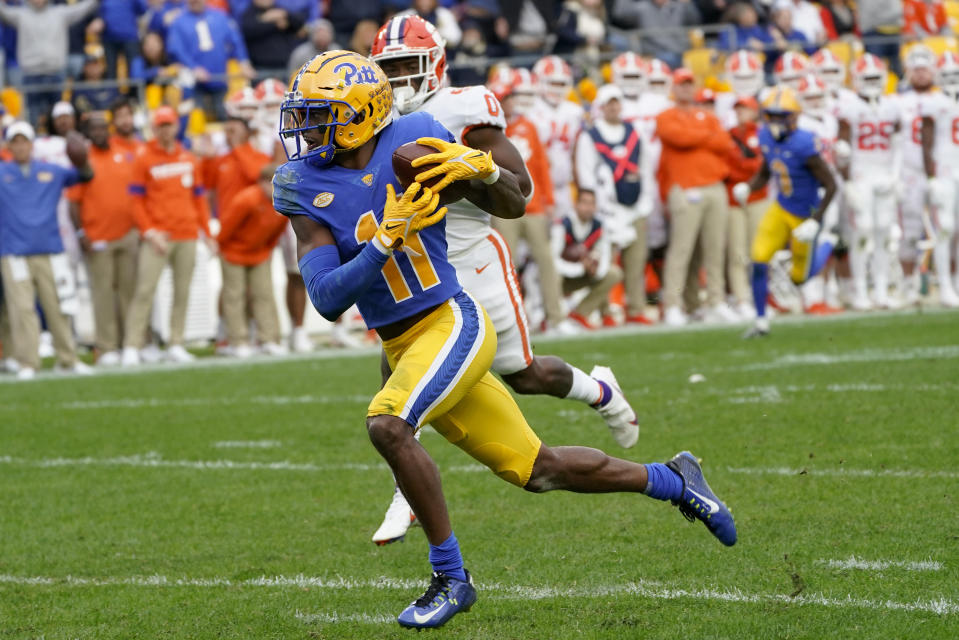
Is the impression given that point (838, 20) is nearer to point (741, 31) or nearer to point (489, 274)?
point (741, 31)

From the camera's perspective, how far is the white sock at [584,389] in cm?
553

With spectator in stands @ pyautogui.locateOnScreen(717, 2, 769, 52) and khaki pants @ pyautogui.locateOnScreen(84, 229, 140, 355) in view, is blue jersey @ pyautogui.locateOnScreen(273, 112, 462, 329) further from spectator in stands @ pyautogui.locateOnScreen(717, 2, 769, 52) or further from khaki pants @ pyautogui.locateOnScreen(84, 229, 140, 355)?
spectator in stands @ pyautogui.locateOnScreen(717, 2, 769, 52)

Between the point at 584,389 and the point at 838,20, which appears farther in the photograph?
the point at 838,20

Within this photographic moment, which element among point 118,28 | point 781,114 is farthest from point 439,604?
point 118,28

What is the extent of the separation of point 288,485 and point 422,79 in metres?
1.94

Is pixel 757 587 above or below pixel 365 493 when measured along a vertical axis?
above

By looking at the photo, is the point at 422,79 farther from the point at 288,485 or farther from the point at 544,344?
the point at 544,344

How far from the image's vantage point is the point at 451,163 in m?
3.85

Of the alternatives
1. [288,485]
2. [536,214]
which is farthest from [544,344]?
[288,485]

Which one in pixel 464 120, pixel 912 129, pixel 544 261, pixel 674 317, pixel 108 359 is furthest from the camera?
pixel 912 129

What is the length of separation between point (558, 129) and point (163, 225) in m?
3.81

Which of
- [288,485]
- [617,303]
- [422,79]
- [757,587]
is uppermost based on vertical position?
[422,79]

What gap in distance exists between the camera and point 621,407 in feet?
18.5

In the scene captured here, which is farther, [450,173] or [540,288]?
[540,288]
